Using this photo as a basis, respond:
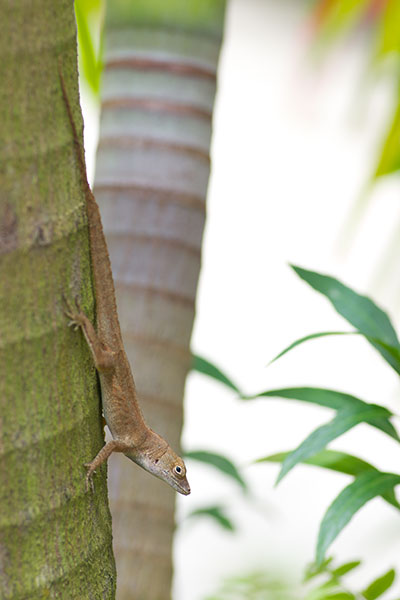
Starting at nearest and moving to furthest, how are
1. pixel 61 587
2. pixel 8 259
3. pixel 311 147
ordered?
pixel 8 259
pixel 61 587
pixel 311 147

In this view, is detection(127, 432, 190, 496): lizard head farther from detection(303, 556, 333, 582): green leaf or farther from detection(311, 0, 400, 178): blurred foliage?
detection(311, 0, 400, 178): blurred foliage

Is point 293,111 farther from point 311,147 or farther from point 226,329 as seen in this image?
point 226,329

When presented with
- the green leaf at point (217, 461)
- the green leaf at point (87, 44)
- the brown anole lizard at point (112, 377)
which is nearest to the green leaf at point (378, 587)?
the brown anole lizard at point (112, 377)

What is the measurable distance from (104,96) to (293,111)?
6784 mm

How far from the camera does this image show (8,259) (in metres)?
1.38

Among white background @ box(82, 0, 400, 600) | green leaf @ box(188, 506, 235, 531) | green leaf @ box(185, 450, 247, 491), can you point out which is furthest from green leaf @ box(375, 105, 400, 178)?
white background @ box(82, 0, 400, 600)

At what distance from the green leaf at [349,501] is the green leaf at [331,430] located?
0.15 metres

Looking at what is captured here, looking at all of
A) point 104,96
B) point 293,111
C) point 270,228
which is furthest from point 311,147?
point 104,96

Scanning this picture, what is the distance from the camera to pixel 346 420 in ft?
7.14

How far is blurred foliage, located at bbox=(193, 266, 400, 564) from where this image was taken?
2.10 m

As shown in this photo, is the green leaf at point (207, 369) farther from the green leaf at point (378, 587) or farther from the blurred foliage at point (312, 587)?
the green leaf at point (378, 587)

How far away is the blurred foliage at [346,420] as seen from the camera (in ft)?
6.88

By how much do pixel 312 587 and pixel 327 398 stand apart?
177 cm

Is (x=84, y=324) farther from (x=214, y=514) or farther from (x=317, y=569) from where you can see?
(x=214, y=514)
